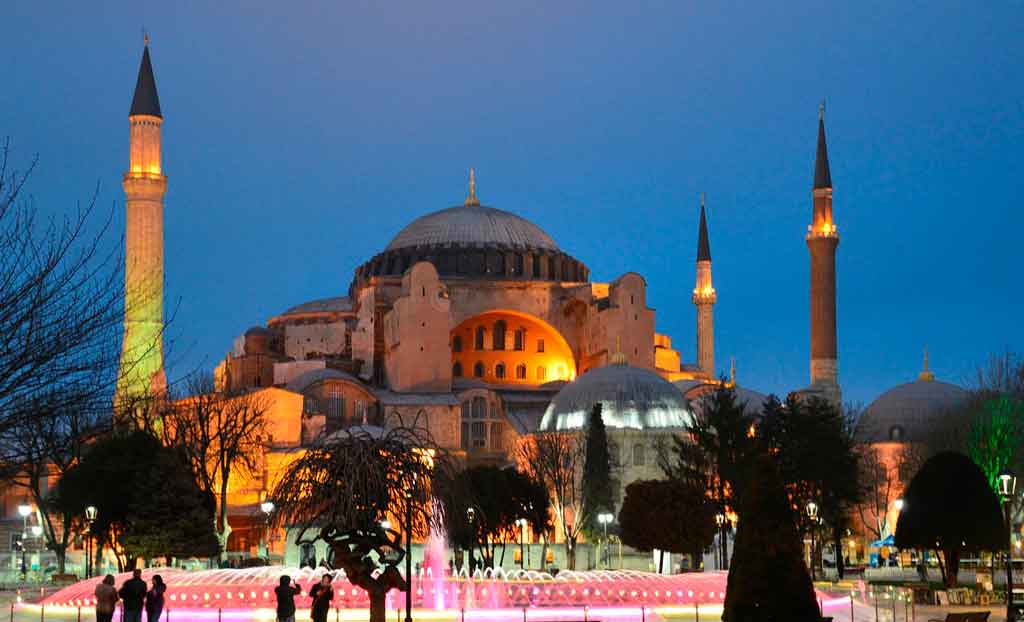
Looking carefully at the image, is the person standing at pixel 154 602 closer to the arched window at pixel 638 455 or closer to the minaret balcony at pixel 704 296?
the arched window at pixel 638 455

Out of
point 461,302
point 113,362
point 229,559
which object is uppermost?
point 461,302

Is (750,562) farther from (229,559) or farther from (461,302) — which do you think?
(461,302)

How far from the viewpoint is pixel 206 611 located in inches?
1086

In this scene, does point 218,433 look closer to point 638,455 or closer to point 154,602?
point 638,455

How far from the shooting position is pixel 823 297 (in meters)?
70.8

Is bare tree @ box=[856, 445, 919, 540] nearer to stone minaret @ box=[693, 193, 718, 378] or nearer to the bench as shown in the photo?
stone minaret @ box=[693, 193, 718, 378]

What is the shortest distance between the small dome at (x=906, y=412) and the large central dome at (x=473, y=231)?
62.6 feet

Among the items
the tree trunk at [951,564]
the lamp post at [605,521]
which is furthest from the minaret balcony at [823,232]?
the tree trunk at [951,564]

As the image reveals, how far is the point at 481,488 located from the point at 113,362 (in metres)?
33.5

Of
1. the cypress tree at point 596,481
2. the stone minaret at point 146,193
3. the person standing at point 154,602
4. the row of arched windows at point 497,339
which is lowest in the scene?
the person standing at point 154,602

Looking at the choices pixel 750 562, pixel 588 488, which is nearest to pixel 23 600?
pixel 750 562

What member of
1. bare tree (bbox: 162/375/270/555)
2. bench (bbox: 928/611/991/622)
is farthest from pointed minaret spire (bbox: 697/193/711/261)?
bench (bbox: 928/611/991/622)

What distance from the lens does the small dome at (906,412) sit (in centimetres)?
7706

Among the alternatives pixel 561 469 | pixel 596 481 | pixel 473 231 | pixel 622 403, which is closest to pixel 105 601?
pixel 596 481
